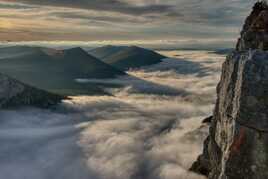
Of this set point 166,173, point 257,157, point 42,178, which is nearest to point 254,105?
point 257,157

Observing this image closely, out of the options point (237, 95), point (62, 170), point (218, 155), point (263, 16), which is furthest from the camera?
point (62, 170)

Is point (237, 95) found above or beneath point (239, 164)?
above

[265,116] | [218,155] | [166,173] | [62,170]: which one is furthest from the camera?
[62,170]

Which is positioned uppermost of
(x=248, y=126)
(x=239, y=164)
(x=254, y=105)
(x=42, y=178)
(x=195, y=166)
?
(x=254, y=105)

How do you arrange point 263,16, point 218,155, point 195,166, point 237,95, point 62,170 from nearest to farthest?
point 237,95 → point 263,16 → point 218,155 → point 195,166 → point 62,170

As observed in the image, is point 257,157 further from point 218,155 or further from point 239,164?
point 218,155

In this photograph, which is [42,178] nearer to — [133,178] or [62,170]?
[62,170]

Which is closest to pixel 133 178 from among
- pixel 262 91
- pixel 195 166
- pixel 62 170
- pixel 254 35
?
pixel 62 170

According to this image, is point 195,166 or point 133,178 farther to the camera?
point 133,178

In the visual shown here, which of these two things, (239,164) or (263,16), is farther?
(263,16)
